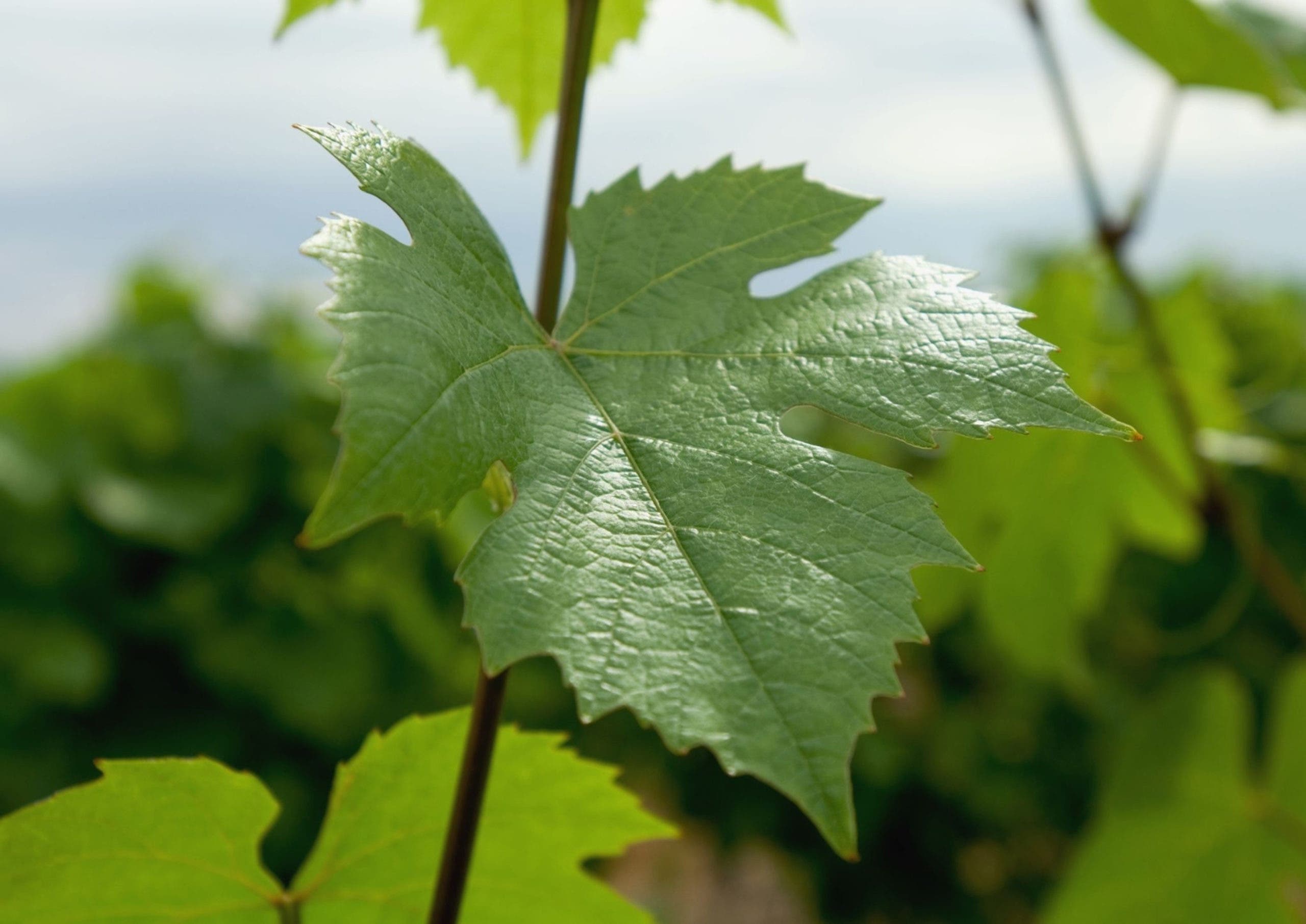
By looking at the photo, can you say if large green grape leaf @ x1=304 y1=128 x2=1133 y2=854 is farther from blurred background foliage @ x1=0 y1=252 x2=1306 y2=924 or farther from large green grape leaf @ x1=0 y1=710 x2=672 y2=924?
blurred background foliage @ x1=0 y1=252 x2=1306 y2=924

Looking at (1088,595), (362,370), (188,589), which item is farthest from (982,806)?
(362,370)

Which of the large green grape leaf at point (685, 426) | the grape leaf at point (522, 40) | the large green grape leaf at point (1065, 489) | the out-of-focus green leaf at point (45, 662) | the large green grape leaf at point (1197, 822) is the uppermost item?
the grape leaf at point (522, 40)

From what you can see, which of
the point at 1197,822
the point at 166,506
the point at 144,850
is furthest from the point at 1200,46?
the point at 166,506

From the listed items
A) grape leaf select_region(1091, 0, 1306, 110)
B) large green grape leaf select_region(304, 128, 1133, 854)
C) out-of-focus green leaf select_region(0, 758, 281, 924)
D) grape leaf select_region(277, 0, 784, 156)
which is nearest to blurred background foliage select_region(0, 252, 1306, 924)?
grape leaf select_region(1091, 0, 1306, 110)

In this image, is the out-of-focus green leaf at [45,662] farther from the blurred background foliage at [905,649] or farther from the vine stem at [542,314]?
the vine stem at [542,314]

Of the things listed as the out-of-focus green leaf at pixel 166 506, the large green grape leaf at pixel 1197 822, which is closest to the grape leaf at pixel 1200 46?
the large green grape leaf at pixel 1197 822

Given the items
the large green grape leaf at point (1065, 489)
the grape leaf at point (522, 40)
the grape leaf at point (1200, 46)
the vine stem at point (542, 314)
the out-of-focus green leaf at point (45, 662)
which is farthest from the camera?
the out-of-focus green leaf at point (45, 662)
